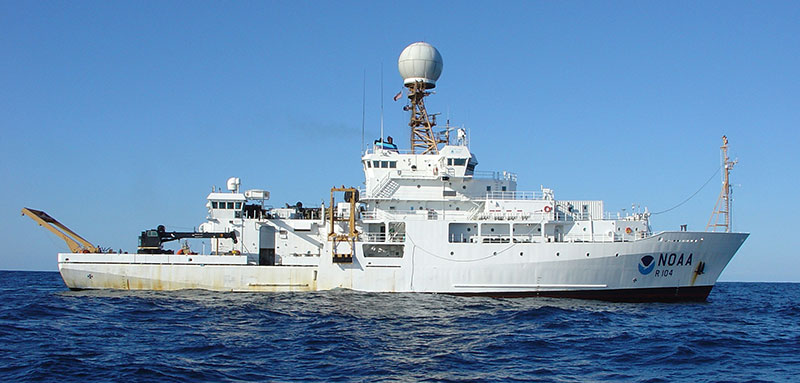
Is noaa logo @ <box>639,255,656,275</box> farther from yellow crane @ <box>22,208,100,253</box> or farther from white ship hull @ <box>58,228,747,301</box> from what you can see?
yellow crane @ <box>22,208,100,253</box>

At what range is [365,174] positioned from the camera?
31016mm

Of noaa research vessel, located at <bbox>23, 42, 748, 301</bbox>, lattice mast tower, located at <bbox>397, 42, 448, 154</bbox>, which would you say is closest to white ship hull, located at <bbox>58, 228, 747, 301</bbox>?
noaa research vessel, located at <bbox>23, 42, 748, 301</bbox>

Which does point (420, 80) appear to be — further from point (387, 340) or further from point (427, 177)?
point (387, 340)

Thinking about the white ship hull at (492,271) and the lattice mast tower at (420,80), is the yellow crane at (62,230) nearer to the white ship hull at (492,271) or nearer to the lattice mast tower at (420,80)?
the white ship hull at (492,271)

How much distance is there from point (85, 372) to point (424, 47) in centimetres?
2422

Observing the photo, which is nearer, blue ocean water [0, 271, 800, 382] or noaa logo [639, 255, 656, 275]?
blue ocean water [0, 271, 800, 382]

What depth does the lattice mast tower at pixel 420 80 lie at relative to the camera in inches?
1302

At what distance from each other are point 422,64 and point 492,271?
39.0 feet

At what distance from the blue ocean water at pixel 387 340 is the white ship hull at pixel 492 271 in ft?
3.45

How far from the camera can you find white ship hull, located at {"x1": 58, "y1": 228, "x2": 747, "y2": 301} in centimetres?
2673

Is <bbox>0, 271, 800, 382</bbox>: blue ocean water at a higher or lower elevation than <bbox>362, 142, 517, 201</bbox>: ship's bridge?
lower

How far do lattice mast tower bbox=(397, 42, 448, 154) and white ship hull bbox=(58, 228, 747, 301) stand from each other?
758cm

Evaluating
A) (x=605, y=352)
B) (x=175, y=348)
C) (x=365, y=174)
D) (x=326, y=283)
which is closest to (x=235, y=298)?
(x=326, y=283)

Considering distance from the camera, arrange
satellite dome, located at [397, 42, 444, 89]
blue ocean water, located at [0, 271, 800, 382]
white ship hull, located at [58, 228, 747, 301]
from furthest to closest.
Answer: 1. satellite dome, located at [397, 42, 444, 89]
2. white ship hull, located at [58, 228, 747, 301]
3. blue ocean water, located at [0, 271, 800, 382]
